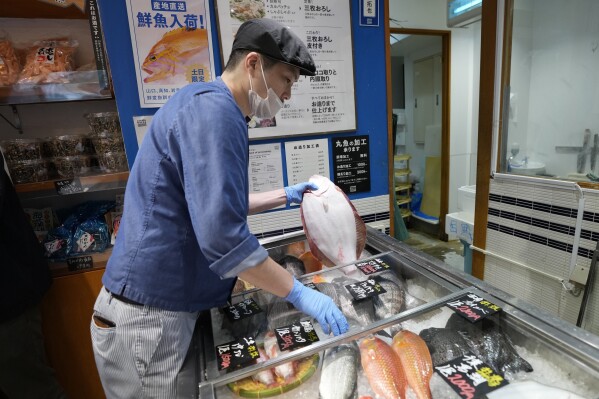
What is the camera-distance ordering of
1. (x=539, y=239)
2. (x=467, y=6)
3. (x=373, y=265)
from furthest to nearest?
(x=467, y=6) < (x=539, y=239) < (x=373, y=265)

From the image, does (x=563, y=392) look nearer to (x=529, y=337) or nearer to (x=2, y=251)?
(x=529, y=337)

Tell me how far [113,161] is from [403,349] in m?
1.79

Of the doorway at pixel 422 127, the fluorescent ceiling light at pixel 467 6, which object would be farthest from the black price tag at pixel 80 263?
the doorway at pixel 422 127

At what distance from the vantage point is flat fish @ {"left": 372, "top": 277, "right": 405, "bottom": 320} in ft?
3.19

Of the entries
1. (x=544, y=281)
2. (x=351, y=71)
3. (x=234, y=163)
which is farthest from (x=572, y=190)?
(x=234, y=163)

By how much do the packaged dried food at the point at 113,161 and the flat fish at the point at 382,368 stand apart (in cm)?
168

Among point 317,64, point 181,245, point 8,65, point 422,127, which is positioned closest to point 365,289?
point 181,245

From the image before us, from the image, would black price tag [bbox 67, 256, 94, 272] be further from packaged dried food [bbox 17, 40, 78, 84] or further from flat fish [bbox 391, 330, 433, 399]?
flat fish [bbox 391, 330, 433, 399]

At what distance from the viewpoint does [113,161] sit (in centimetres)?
182

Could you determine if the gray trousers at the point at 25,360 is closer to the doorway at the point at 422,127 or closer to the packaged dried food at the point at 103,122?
the packaged dried food at the point at 103,122

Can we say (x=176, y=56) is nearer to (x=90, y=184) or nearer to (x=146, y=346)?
(x=90, y=184)

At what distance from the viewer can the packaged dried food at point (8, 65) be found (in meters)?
1.61

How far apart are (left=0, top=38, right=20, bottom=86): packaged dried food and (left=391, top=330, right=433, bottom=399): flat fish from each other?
7.01 ft

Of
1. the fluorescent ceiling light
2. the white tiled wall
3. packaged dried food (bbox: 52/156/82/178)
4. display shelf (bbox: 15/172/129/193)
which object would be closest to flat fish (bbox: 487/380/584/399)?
the white tiled wall
